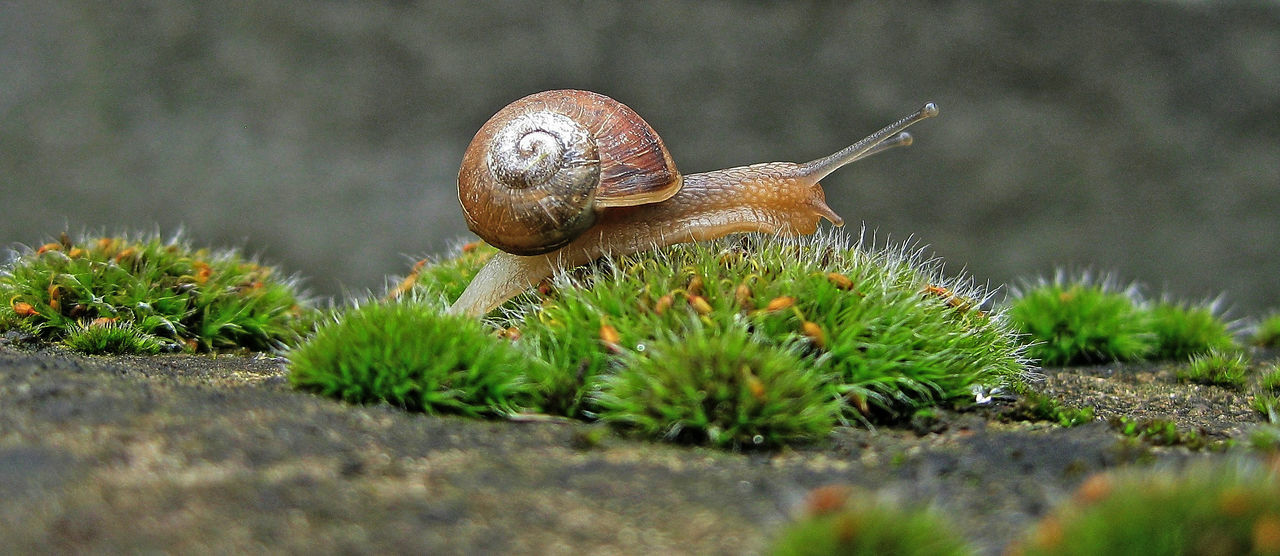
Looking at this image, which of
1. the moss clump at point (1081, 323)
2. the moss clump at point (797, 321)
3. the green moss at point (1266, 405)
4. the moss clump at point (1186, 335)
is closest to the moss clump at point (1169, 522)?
the moss clump at point (797, 321)

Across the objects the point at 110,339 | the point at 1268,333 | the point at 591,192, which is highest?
the point at 591,192

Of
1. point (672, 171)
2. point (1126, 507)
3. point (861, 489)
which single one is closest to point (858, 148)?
point (672, 171)

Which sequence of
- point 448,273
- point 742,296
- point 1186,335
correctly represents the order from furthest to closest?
point 1186,335
point 448,273
point 742,296

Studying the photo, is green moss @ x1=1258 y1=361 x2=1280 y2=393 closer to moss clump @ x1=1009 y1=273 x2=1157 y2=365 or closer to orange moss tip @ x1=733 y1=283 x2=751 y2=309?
moss clump @ x1=1009 y1=273 x2=1157 y2=365

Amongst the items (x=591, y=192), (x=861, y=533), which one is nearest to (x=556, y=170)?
(x=591, y=192)

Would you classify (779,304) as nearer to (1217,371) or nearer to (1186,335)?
(1217,371)

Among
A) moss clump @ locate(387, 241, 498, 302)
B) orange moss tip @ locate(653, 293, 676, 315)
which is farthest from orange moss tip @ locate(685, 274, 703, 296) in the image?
moss clump @ locate(387, 241, 498, 302)
